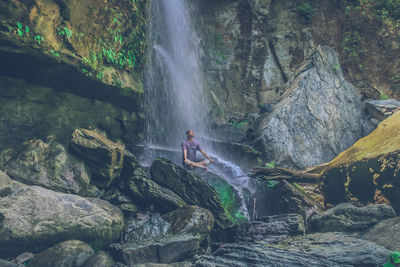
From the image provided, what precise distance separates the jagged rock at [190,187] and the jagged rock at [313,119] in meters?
4.89

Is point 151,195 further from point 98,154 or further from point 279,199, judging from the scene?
point 279,199

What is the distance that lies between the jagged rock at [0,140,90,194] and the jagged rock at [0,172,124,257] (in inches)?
22.7

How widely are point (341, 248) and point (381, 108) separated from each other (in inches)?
440

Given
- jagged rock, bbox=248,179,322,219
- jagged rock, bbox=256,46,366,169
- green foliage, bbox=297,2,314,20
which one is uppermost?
green foliage, bbox=297,2,314,20

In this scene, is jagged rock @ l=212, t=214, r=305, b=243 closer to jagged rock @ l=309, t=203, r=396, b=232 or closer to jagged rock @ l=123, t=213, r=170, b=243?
jagged rock @ l=309, t=203, r=396, b=232

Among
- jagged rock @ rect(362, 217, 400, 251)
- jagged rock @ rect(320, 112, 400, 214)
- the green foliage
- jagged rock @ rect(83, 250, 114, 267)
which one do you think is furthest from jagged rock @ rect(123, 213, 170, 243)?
the green foliage

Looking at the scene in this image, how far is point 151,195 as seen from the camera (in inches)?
264

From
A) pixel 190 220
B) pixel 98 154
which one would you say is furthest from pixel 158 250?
pixel 98 154

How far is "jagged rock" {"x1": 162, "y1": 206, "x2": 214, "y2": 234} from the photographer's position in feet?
19.9

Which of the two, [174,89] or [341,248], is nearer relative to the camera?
[341,248]

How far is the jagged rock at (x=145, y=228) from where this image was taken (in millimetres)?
5734

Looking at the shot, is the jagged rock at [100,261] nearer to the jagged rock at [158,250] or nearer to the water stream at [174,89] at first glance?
the jagged rock at [158,250]

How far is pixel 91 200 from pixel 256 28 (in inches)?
563

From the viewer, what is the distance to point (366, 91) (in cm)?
1568
